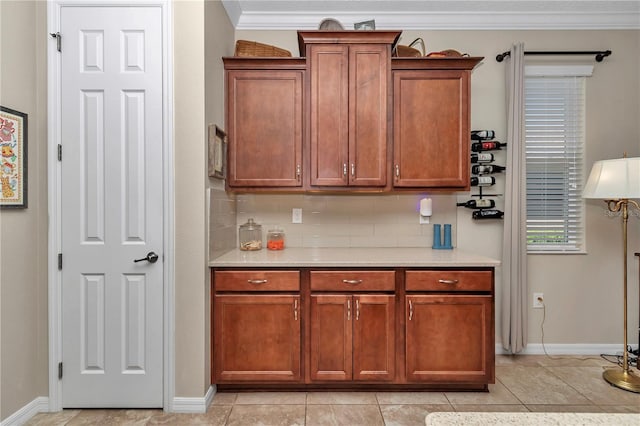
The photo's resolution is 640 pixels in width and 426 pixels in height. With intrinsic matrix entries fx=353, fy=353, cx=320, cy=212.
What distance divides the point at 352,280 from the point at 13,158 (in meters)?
2.12

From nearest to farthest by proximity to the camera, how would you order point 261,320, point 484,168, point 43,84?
point 43,84 < point 261,320 < point 484,168

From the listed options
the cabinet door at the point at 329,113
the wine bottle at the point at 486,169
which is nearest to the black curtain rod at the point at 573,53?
the wine bottle at the point at 486,169

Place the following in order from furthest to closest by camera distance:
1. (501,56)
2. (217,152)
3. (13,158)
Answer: (501,56), (217,152), (13,158)

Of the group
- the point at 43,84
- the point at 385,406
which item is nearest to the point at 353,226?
the point at 385,406

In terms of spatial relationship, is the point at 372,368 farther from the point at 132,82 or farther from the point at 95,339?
the point at 132,82

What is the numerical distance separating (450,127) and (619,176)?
1.16 meters

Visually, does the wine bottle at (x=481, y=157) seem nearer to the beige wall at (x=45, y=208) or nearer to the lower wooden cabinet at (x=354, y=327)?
the lower wooden cabinet at (x=354, y=327)

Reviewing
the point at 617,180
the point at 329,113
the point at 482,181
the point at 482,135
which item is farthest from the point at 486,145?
the point at 329,113

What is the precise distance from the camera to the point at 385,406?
2260 mm

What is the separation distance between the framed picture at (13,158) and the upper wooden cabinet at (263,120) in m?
1.20

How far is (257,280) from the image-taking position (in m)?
2.33

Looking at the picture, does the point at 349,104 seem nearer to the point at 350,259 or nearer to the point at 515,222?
the point at 350,259

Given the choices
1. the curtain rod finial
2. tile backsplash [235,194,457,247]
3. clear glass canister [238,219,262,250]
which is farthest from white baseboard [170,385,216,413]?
the curtain rod finial

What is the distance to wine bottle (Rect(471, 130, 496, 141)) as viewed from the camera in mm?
2939
